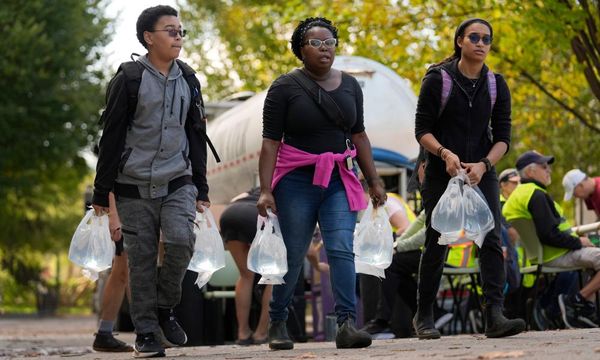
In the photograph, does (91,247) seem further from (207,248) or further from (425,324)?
(425,324)

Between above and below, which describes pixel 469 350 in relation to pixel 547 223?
below

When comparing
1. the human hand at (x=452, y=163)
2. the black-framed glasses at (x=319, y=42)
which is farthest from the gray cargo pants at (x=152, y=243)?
the human hand at (x=452, y=163)

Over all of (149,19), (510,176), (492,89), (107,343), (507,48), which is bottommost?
(107,343)

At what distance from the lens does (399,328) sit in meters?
12.8

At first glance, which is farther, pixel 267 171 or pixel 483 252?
pixel 483 252

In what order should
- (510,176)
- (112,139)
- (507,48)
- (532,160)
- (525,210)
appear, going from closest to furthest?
(112,139), (525,210), (532,160), (510,176), (507,48)

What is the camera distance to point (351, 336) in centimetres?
934

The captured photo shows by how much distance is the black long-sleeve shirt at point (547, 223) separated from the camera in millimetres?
13195

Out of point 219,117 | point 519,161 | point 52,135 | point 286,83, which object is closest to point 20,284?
point 52,135

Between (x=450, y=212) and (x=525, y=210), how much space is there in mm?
4299

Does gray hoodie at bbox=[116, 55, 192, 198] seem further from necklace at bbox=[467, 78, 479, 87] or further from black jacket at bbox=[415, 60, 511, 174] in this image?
necklace at bbox=[467, 78, 479, 87]

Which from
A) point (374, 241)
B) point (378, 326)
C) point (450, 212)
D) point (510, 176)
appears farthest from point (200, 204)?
point (510, 176)

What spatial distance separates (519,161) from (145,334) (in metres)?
5.71

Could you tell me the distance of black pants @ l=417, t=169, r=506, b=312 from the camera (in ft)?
31.2
